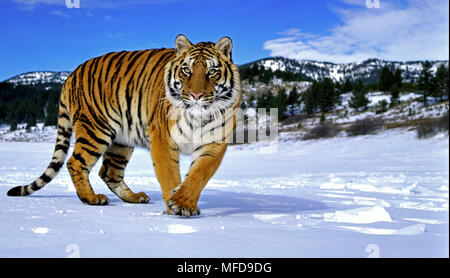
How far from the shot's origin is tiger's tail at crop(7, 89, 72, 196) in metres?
4.05

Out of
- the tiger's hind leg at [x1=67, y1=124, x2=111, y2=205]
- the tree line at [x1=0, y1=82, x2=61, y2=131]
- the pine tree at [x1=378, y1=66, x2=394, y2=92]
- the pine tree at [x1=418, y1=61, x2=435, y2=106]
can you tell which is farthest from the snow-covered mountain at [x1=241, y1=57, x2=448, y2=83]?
the tiger's hind leg at [x1=67, y1=124, x2=111, y2=205]

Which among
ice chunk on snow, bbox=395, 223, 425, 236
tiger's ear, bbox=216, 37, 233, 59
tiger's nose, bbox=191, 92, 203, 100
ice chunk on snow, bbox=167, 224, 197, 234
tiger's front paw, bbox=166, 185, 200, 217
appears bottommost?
ice chunk on snow, bbox=395, 223, 425, 236

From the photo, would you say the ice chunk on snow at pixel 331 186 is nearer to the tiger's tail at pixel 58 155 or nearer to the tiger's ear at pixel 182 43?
the tiger's ear at pixel 182 43

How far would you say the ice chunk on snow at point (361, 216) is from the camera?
10.2 feet

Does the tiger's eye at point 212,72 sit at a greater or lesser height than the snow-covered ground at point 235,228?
greater

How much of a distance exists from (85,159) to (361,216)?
101 inches

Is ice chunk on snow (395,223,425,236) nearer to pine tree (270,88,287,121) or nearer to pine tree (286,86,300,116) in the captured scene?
pine tree (270,88,287,121)

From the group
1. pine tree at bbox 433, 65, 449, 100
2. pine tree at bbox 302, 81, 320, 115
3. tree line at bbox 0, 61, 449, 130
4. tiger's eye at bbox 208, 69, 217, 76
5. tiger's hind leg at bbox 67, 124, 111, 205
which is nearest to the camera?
tiger's eye at bbox 208, 69, 217, 76

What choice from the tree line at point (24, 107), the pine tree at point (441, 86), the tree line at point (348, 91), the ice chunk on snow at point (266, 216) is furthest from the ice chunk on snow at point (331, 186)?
the pine tree at point (441, 86)

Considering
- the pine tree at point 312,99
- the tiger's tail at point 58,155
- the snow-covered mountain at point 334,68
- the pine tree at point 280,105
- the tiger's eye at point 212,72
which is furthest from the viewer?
the snow-covered mountain at point 334,68

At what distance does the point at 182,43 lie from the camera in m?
3.40

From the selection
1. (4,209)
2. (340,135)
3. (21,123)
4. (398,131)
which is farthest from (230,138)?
(340,135)

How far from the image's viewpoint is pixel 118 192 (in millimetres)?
4246
